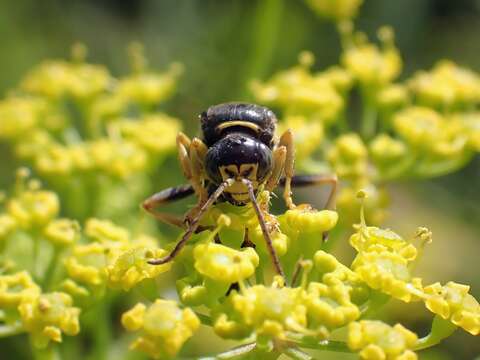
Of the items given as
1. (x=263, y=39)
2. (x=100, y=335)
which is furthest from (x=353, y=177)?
(x=100, y=335)

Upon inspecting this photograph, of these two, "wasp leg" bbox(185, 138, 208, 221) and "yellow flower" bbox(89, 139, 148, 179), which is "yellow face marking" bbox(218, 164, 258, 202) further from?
"yellow flower" bbox(89, 139, 148, 179)

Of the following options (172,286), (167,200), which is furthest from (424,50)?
(167,200)

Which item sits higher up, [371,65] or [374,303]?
[371,65]

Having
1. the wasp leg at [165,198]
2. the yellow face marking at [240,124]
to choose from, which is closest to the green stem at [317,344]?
the yellow face marking at [240,124]

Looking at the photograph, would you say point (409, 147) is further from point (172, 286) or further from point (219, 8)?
point (219, 8)

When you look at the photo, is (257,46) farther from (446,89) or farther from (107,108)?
(446,89)
